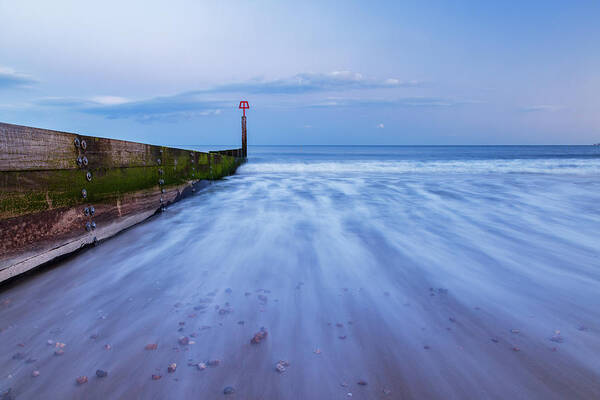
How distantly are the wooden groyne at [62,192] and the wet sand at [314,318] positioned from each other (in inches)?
8.9

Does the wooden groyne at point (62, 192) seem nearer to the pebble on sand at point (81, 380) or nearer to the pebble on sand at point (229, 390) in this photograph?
the pebble on sand at point (81, 380)

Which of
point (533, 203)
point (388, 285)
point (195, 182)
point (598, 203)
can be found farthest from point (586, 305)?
point (195, 182)

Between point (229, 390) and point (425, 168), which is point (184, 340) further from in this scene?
point (425, 168)

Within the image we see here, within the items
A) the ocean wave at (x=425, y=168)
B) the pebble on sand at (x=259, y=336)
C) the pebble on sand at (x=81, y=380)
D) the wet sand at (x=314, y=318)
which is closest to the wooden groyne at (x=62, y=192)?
the wet sand at (x=314, y=318)

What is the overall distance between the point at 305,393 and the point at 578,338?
1537mm

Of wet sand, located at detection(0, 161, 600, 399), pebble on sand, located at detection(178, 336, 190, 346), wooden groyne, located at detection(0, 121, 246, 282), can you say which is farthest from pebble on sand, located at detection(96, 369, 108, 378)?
wooden groyne, located at detection(0, 121, 246, 282)

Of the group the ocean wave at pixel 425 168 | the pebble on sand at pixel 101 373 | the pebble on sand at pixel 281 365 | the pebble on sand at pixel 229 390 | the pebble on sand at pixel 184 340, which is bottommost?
the pebble on sand at pixel 229 390

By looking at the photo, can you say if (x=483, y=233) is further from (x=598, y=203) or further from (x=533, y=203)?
(x=598, y=203)

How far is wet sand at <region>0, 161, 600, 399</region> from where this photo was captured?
1513 millimetres

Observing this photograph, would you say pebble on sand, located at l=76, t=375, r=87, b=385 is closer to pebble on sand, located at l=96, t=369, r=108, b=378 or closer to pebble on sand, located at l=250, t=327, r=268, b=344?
pebble on sand, located at l=96, t=369, r=108, b=378

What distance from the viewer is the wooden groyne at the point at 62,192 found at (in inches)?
102

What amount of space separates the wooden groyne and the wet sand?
225 millimetres

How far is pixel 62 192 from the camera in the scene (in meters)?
3.22

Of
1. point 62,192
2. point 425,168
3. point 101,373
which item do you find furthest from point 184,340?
point 425,168
